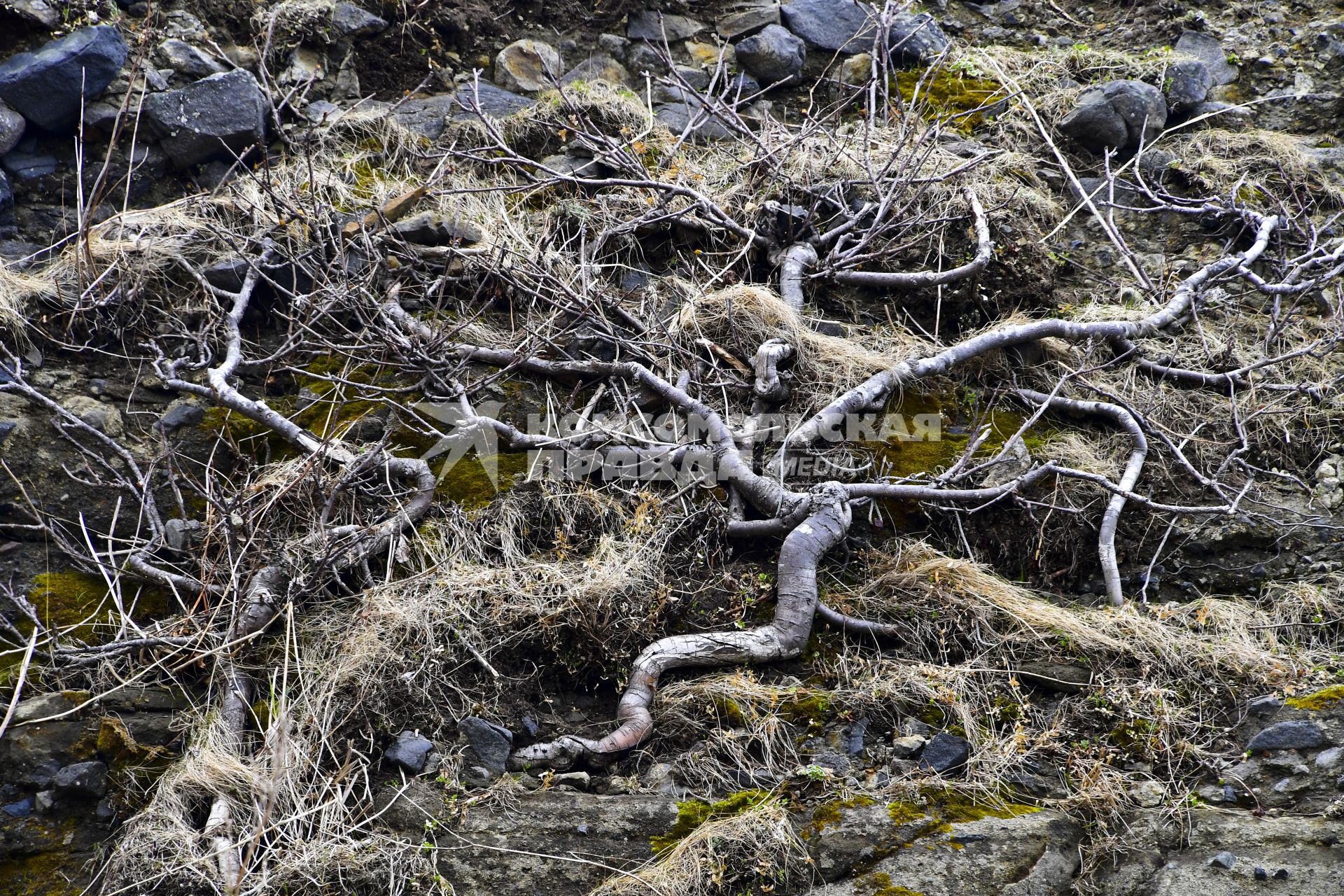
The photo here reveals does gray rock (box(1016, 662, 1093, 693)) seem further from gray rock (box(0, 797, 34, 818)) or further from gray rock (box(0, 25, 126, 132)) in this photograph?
gray rock (box(0, 25, 126, 132))

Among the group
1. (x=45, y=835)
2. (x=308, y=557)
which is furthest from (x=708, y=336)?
Answer: (x=45, y=835)

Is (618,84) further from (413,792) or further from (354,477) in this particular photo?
(413,792)

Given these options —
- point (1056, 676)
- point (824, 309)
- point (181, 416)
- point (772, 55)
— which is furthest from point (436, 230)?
point (1056, 676)

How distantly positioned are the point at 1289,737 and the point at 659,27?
577 centimetres

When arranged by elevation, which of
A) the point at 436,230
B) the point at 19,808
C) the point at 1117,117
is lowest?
the point at 19,808

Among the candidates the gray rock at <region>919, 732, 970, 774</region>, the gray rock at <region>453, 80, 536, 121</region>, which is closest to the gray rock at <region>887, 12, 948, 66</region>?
the gray rock at <region>453, 80, 536, 121</region>

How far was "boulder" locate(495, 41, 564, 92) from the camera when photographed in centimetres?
640

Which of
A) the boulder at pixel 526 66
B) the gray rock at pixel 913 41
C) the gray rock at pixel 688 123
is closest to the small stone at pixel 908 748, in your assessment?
the gray rock at pixel 688 123

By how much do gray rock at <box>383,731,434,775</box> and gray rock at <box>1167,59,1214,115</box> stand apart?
246 inches

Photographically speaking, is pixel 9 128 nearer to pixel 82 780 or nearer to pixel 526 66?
pixel 526 66

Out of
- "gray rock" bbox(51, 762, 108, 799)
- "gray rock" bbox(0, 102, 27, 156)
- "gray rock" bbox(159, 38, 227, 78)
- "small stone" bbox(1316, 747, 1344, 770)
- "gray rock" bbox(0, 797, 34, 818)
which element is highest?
"gray rock" bbox(159, 38, 227, 78)

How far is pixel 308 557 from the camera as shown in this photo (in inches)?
152

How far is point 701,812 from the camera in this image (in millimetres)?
3266

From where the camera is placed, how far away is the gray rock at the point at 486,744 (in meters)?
3.48
